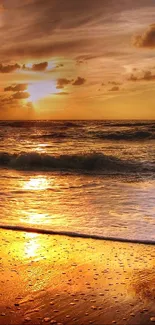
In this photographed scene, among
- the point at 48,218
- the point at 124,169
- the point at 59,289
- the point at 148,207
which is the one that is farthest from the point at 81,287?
the point at 124,169

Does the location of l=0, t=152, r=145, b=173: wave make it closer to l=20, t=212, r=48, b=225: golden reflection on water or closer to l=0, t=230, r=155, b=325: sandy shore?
l=20, t=212, r=48, b=225: golden reflection on water

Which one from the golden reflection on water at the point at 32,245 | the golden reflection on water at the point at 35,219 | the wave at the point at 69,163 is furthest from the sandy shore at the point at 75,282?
the wave at the point at 69,163

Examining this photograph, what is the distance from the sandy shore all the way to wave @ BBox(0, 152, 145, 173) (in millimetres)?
10966

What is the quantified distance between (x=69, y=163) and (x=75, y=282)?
46.1ft

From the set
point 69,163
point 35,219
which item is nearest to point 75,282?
point 35,219

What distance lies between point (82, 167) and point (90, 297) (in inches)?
539

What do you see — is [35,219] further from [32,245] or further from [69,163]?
[69,163]

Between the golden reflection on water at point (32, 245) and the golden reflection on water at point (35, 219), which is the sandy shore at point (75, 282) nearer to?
the golden reflection on water at point (32, 245)

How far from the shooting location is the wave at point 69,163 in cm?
1700

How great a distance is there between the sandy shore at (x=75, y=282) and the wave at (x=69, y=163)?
10966 mm

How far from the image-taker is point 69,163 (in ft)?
59.7

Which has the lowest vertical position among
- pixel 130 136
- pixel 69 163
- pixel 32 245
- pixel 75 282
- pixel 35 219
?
pixel 75 282

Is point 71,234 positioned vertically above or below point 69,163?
below

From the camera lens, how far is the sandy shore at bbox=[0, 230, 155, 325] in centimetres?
348
